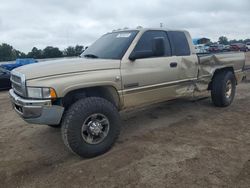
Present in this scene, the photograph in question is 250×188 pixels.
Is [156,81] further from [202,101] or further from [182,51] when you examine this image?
[202,101]

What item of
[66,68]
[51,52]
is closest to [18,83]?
[66,68]

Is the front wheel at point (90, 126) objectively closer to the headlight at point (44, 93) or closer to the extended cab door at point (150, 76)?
the headlight at point (44, 93)

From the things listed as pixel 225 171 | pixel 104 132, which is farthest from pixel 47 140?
pixel 225 171

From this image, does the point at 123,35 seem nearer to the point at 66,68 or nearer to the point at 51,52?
the point at 66,68

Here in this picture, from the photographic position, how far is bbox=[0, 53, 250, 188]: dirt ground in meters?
3.28

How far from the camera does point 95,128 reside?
13.1ft

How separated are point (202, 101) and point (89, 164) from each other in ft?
14.9

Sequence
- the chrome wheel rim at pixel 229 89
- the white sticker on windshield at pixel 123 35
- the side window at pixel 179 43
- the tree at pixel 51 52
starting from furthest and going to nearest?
the tree at pixel 51 52 → the chrome wheel rim at pixel 229 89 → the side window at pixel 179 43 → the white sticker on windshield at pixel 123 35

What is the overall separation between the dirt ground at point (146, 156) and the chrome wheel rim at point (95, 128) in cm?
28

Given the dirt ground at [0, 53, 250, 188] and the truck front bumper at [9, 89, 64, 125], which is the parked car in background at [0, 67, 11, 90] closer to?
the dirt ground at [0, 53, 250, 188]

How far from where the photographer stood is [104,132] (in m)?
4.10

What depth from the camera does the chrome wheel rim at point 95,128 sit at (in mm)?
3918

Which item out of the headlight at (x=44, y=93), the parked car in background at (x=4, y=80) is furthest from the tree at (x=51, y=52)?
the headlight at (x=44, y=93)

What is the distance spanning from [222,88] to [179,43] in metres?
1.72
